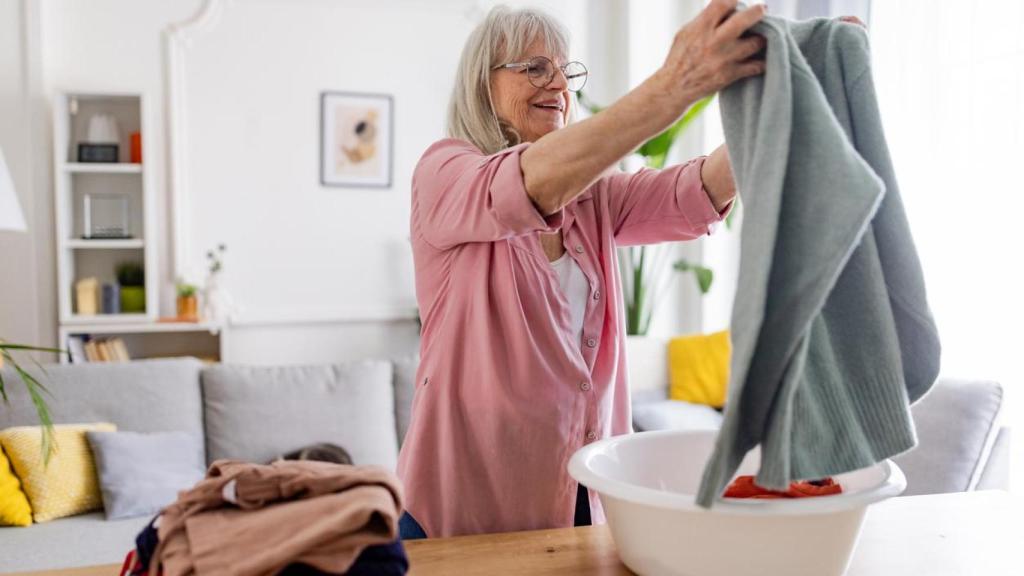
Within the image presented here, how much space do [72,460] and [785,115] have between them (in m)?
2.71

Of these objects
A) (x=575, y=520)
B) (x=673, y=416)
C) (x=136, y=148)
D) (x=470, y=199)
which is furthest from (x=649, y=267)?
(x=470, y=199)

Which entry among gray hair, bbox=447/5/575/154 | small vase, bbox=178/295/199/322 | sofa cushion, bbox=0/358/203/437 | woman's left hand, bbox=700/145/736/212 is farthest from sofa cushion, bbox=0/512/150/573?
woman's left hand, bbox=700/145/736/212

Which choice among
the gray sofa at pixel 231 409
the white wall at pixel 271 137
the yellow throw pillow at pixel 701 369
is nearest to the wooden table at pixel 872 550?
the gray sofa at pixel 231 409

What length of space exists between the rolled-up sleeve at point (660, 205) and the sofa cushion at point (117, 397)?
221 cm

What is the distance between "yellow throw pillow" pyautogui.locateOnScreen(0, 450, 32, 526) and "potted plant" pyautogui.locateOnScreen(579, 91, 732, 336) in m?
2.51

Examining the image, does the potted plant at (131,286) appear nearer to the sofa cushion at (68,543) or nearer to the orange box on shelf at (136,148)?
the orange box on shelf at (136,148)

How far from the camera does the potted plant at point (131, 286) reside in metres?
3.68

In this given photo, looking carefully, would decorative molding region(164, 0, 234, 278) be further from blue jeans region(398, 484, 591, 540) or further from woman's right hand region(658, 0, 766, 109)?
woman's right hand region(658, 0, 766, 109)

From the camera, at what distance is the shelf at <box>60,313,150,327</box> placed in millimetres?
3587

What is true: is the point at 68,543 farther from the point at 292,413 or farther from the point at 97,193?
the point at 97,193

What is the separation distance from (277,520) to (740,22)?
2.02ft

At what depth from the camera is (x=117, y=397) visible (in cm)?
299

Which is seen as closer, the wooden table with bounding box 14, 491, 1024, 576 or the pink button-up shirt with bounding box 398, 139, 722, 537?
the wooden table with bounding box 14, 491, 1024, 576

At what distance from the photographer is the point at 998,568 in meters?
0.92
